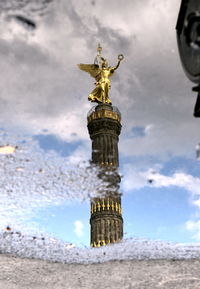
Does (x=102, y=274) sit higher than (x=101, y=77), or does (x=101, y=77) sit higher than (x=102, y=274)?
(x=101, y=77)

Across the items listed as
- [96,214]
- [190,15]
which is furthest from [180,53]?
[96,214]

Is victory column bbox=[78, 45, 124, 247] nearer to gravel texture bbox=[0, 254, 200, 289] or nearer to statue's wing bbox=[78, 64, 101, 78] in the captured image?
statue's wing bbox=[78, 64, 101, 78]

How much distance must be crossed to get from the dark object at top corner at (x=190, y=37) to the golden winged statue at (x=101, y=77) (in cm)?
3388

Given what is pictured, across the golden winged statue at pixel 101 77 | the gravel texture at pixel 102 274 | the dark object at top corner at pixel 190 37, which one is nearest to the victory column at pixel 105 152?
the golden winged statue at pixel 101 77

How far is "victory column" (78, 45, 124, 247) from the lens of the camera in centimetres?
3036

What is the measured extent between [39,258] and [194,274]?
5.77 meters

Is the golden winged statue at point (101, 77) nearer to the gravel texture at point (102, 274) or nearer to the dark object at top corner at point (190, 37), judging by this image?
the gravel texture at point (102, 274)

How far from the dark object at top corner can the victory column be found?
90.7ft

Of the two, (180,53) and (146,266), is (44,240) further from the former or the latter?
(180,53)

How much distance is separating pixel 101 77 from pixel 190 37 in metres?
34.7

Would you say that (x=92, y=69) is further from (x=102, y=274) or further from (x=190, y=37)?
(x=190, y=37)

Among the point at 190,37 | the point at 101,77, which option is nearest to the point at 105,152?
the point at 101,77

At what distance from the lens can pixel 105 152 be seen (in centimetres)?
3353

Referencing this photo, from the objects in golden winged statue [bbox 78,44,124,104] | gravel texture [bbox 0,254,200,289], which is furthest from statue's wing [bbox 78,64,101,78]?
gravel texture [bbox 0,254,200,289]
